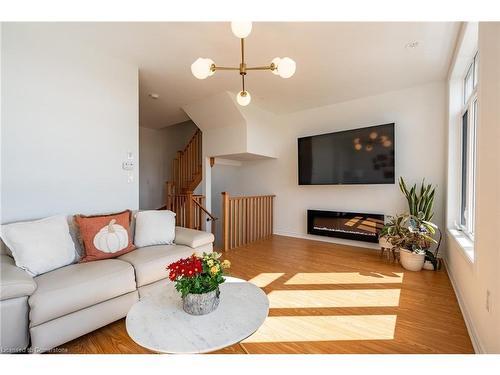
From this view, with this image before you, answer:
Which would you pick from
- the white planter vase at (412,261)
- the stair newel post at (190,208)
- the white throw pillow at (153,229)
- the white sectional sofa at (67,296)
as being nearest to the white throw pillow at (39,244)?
the white sectional sofa at (67,296)

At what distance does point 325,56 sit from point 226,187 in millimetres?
4083

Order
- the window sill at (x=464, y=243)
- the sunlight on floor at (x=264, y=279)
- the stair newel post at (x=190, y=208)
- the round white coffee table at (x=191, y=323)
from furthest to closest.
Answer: the stair newel post at (x=190, y=208), the sunlight on floor at (x=264, y=279), the window sill at (x=464, y=243), the round white coffee table at (x=191, y=323)

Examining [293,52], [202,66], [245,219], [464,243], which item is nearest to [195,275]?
[202,66]

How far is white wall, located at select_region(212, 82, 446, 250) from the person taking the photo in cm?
339

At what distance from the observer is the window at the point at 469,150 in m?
2.38

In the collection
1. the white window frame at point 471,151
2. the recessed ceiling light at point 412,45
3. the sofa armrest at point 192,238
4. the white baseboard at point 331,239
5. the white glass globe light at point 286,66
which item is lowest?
the white baseboard at point 331,239

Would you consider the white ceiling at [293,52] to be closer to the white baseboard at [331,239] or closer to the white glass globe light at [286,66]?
the white glass globe light at [286,66]

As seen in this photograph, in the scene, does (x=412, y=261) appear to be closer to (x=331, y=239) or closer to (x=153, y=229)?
(x=331, y=239)

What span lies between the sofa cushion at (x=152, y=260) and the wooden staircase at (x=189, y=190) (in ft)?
7.81

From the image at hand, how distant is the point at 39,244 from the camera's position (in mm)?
1688

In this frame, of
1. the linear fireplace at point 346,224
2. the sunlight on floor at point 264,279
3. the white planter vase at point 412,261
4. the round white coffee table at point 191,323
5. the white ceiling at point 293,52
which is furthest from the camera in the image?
the linear fireplace at point 346,224

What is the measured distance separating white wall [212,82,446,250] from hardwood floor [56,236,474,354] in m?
1.22

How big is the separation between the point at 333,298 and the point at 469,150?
7.56ft
